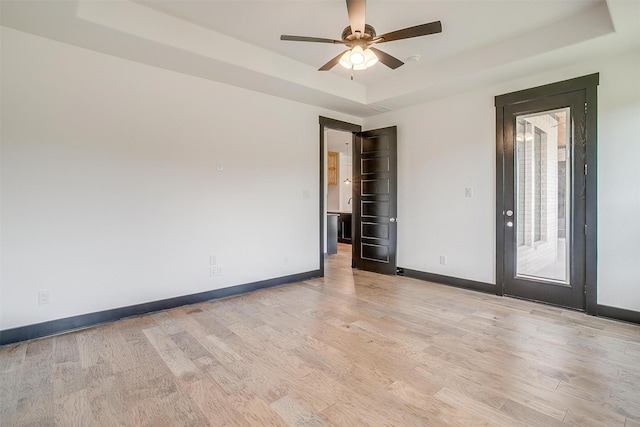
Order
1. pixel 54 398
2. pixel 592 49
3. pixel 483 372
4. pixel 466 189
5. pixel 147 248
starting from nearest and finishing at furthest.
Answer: pixel 54 398
pixel 483 372
pixel 592 49
pixel 147 248
pixel 466 189

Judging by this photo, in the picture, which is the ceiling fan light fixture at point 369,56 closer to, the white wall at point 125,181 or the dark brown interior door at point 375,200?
the white wall at point 125,181

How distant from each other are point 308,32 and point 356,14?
100 centimetres

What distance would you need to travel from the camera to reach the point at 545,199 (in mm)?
3678

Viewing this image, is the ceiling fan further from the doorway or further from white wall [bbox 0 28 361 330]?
the doorway

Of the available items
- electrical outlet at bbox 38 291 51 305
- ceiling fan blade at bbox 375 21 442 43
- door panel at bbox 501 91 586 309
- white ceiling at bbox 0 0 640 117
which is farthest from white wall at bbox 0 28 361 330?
door panel at bbox 501 91 586 309

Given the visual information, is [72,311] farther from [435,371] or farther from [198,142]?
[435,371]

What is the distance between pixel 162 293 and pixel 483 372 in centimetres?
318

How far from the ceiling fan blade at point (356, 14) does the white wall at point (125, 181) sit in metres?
2.04

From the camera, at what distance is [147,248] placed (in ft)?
11.1

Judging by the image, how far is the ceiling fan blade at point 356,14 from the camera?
224cm

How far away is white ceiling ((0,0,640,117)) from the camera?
264cm

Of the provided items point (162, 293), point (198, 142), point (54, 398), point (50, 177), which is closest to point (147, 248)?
point (162, 293)

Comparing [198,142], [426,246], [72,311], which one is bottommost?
[72,311]

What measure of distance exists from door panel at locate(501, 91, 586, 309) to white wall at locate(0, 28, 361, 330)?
297 centimetres
